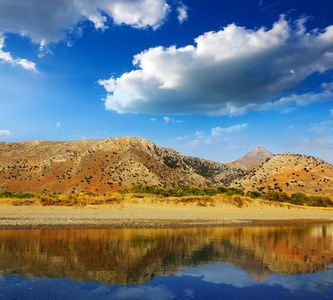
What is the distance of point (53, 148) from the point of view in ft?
422

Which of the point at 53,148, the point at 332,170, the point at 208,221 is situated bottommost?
the point at 208,221

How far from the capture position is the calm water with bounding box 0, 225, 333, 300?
11086mm

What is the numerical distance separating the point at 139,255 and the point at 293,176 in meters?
101

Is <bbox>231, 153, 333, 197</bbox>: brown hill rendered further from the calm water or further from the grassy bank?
the calm water

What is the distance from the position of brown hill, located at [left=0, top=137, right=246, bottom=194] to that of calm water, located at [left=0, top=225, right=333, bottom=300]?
75720mm

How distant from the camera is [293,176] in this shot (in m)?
106

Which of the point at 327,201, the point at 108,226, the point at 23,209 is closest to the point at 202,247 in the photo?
the point at 108,226

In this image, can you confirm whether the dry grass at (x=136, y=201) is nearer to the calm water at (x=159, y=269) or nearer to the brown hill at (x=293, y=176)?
the calm water at (x=159, y=269)

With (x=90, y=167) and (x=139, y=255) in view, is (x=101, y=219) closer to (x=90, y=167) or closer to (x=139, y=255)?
(x=139, y=255)

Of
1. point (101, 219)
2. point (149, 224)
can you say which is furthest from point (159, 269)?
point (101, 219)

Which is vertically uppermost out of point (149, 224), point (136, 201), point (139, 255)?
point (136, 201)

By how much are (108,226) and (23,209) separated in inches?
637

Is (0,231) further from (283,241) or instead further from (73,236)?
(283,241)

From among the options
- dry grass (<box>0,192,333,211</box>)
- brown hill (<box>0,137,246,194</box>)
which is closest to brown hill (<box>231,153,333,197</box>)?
brown hill (<box>0,137,246,194</box>)
